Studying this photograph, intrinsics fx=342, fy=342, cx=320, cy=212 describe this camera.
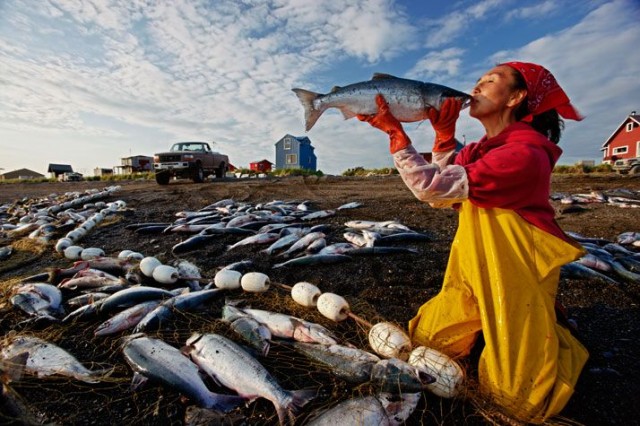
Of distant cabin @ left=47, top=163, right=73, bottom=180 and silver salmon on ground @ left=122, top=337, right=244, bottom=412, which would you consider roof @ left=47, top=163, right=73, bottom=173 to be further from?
silver salmon on ground @ left=122, top=337, right=244, bottom=412

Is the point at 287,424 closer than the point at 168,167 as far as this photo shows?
Yes

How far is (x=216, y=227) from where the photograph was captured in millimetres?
6473

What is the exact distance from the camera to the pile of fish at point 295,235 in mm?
4855

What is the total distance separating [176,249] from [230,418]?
157 inches

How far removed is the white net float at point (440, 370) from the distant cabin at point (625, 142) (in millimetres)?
40086

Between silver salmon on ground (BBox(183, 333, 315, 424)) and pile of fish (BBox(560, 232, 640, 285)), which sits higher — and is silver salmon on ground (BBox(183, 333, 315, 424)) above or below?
below

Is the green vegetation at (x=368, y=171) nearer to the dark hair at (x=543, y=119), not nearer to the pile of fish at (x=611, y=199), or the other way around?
the pile of fish at (x=611, y=199)

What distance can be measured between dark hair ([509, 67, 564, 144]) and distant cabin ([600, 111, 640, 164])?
39.2 metres

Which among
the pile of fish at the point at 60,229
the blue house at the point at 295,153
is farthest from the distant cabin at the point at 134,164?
the pile of fish at the point at 60,229

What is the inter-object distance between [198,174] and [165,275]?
1562cm

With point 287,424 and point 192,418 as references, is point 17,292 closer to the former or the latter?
point 192,418

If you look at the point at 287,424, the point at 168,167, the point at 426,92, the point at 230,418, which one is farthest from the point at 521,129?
the point at 168,167

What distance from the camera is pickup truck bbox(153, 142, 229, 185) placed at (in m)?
17.2

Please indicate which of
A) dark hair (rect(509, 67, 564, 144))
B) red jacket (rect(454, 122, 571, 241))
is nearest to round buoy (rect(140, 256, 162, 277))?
red jacket (rect(454, 122, 571, 241))
